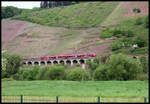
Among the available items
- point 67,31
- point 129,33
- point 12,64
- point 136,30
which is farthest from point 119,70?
point 67,31

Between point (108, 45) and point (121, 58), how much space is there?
171 ft

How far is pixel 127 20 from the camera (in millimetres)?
132375

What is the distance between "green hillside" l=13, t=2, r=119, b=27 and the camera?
144 m

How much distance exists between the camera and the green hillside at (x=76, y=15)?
14438 cm

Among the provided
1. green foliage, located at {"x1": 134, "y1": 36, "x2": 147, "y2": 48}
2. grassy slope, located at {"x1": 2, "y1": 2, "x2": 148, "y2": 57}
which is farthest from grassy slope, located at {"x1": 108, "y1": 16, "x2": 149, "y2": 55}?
green foliage, located at {"x1": 134, "y1": 36, "x2": 147, "y2": 48}

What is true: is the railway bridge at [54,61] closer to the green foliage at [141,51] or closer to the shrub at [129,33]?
the green foliage at [141,51]

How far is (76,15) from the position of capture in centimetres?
15625

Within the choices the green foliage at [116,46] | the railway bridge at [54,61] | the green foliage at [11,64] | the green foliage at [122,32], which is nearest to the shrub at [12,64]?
the green foliage at [11,64]

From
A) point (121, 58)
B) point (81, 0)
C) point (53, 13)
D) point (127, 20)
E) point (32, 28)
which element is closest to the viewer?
point (121, 58)

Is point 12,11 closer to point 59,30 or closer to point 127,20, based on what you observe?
point 59,30

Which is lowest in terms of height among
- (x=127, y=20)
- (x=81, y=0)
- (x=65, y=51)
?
(x=65, y=51)

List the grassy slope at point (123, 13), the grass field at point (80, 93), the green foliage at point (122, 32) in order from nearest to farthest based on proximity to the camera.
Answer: the grass field at point (80, 93)
the green foliage at point (122, 32)
the grassy slope at point (123, 13)

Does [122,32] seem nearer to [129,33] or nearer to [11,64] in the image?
[129,33]

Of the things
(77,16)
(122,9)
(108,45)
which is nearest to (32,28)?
(77,16)
